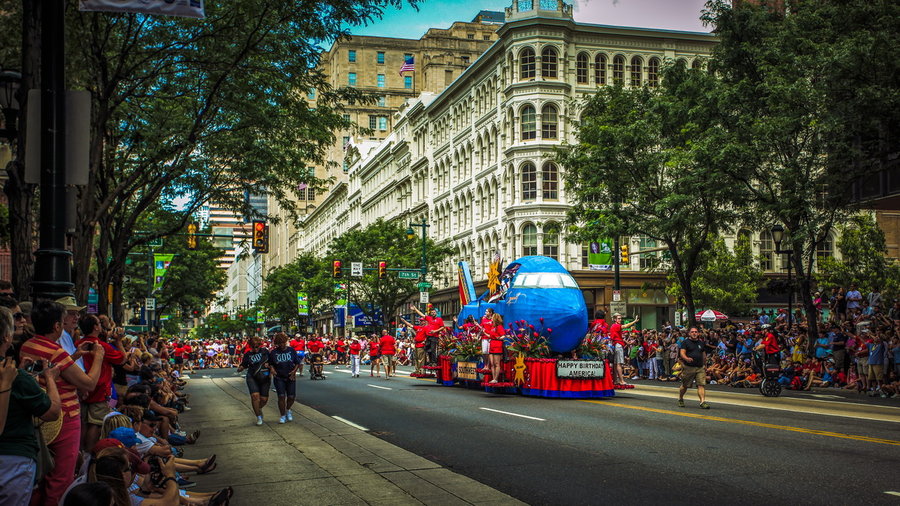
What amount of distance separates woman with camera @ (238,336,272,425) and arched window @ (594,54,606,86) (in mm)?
43995

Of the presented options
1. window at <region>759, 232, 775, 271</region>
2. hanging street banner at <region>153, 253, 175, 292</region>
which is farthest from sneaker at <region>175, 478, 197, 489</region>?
window at <region>759, 232, 775, 271</region>

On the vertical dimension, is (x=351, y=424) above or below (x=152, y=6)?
below

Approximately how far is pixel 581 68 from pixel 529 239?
1189 centimetres

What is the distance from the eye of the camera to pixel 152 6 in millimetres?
10039

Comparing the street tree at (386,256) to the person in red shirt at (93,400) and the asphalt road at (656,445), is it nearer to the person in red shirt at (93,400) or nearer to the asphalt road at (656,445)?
the asphalt road at (656,445)

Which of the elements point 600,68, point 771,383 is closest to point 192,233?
point 771,383

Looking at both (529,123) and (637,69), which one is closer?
(529,123)

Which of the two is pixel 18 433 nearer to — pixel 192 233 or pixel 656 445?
pixel 656 445

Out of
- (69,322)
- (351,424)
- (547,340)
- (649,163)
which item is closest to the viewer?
(69,322)

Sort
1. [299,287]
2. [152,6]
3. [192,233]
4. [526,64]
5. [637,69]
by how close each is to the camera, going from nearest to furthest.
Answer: [152,6], [192,233], [526,64], [637,69], [299,287]

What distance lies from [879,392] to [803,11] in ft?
41.0

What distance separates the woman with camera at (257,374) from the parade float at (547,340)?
7128 mm

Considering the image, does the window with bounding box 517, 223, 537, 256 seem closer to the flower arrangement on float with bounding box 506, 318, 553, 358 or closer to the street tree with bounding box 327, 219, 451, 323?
the street tree with bounding box 327, 219, 451, 323

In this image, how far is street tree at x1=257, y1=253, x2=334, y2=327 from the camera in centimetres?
7406
